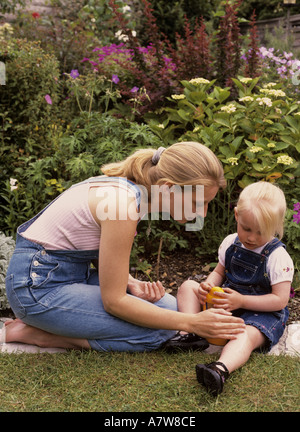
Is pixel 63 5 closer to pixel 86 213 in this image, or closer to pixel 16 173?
pixel 16 173

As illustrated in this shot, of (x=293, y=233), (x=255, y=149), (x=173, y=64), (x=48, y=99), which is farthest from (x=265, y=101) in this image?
(x=48, y=99)

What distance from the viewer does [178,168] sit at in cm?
232

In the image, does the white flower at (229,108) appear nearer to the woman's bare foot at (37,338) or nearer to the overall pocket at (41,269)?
the overall pocket at (41,269)

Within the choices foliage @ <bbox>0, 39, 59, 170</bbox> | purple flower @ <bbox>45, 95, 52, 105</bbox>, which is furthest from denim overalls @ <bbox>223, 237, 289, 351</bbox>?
purple flower @ <bbox>45, 95, 52, 105</bbox>

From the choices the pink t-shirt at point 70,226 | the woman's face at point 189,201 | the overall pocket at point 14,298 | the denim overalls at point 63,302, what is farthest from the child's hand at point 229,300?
the overall pocket at point 14,298

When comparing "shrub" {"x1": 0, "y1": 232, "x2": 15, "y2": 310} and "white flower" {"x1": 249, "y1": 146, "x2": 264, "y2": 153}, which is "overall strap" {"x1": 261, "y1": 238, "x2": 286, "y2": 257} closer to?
"white flower" {"x1": 249, "y1": 146, "x2": 264, "y2": 153}

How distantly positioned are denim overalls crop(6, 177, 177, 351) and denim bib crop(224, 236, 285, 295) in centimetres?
56

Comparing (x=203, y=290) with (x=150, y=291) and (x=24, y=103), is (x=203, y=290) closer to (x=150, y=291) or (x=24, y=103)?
(x=150, y=291)

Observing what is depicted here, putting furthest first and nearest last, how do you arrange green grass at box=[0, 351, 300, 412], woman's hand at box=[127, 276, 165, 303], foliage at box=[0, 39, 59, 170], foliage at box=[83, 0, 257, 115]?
foliage at box=[83, 0, 257, 115], foliage at box=[0, 39, 59, 170], woman's hand at box=[127, 276, 165, 303], green grass at box=[0, 351, 300, 412]

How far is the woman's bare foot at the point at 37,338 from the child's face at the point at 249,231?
3.25ft

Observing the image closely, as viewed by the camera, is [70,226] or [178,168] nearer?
[178,168]

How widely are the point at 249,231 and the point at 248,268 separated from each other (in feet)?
0.80

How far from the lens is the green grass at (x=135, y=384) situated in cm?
206

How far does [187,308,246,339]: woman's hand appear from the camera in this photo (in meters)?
2.33
